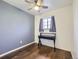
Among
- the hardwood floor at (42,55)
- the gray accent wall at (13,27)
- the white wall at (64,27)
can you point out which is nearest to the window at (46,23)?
the white wall at (64,27)

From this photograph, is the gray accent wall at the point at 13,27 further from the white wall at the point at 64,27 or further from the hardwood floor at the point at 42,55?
the white wall at the point at 64,27

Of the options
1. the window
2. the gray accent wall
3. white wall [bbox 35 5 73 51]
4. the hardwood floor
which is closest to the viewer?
the hardwood floor

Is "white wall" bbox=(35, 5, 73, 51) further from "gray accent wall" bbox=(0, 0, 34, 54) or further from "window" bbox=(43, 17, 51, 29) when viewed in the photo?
"gray accent wall" bbox=(0, 0, 34, 54)

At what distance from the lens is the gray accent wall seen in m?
3.23

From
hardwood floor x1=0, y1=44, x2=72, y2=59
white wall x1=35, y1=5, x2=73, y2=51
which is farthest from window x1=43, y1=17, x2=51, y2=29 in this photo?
hardwood floor x1=0, y1=44, x2=72, y2=59

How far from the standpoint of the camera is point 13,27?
12.2ft

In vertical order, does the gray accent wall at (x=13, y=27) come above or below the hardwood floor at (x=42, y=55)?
above

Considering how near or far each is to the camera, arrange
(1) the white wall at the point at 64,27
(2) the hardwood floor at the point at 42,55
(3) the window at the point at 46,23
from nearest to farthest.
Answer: (2) the hardwood floor at the point at 42,55 < (1) the white wall at the point at 64,27 < (3) the window at the point at 46,23

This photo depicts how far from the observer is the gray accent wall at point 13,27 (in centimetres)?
323

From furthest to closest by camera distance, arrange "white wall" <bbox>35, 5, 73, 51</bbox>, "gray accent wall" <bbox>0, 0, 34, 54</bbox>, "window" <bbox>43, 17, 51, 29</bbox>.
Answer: "window" <bbox>43, 17, 51, 29</bbox> < "white wall" <bbox>35, 5, 73, 51</bbox> < "gray accent wall" <bbox>0, 0, 34, 54</bbox>

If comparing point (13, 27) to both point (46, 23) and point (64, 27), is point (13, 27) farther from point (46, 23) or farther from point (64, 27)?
point (64, 27)

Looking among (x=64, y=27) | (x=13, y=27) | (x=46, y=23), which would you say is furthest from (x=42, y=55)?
(x=46, y=23)

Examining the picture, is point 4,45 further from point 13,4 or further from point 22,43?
point 13,4

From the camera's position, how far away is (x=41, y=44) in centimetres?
491
